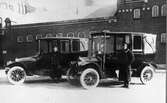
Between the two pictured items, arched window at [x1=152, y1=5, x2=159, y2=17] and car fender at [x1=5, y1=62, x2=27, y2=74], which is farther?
car fender at [x1=5, y1=62, x2=27, y2=74]

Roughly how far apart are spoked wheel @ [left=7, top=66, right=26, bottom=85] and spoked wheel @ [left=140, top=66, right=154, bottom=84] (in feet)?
1.99

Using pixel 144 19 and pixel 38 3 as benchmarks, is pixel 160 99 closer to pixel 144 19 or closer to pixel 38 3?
pixel 144 19

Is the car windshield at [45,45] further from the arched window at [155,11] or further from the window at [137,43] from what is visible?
the arched window at [155,11]

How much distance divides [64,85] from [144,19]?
519mm

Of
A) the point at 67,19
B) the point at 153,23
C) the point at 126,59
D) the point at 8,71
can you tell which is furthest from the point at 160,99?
the point at 8,71

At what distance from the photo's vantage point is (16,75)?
1.46 metres

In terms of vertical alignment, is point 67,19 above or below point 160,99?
above

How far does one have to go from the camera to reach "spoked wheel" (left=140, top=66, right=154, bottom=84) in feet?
4.62

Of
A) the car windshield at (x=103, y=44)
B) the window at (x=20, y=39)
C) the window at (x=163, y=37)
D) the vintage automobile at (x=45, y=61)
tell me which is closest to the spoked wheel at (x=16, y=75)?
the vintage automobile at (x=45, y=61)

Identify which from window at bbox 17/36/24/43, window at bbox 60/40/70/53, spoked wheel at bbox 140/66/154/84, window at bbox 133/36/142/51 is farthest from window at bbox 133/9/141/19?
window at bbox 17/36/24/43

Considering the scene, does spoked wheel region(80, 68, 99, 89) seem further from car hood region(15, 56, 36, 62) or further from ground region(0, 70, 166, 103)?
car hood region(15, 56, 36, 62)

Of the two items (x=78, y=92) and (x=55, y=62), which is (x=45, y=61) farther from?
(x=78, y=92)

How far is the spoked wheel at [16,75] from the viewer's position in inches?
57.2

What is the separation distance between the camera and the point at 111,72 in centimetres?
143
